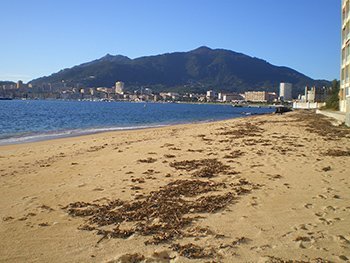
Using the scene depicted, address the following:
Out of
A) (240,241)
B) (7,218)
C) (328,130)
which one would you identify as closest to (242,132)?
(328,130)

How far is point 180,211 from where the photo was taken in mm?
6074

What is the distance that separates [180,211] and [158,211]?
40cm

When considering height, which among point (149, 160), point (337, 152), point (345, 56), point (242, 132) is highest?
point (345, 56)

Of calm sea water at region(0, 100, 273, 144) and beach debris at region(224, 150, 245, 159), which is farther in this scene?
calm sea water at region(0, 100, 273, 144)

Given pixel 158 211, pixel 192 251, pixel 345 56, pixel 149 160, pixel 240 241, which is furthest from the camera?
pixel 345 56

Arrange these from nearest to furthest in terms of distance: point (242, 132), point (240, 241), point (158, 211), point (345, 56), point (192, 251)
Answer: point (192, 251)
point (240, 241)
point (158, 211)
point (242, 132)
point (345, 56)

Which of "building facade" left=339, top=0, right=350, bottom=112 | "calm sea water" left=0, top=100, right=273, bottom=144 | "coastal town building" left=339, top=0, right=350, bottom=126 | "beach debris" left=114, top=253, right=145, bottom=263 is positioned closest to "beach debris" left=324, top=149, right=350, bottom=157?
"beach debris" left=114, top=253, right=145, bottom=263

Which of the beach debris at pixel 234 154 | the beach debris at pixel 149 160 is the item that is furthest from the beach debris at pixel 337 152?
the beach debris at pixel 149 160

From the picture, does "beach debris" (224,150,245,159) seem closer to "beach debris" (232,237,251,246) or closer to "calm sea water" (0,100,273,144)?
"beach debris" (232,237,251,246)

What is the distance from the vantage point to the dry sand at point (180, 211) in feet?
15.0

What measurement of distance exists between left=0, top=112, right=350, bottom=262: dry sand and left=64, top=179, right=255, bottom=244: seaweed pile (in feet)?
0.06

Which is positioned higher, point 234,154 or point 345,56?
point 345,56

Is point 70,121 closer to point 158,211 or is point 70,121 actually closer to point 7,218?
point 7,218

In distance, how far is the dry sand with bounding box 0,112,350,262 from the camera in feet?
15.0
